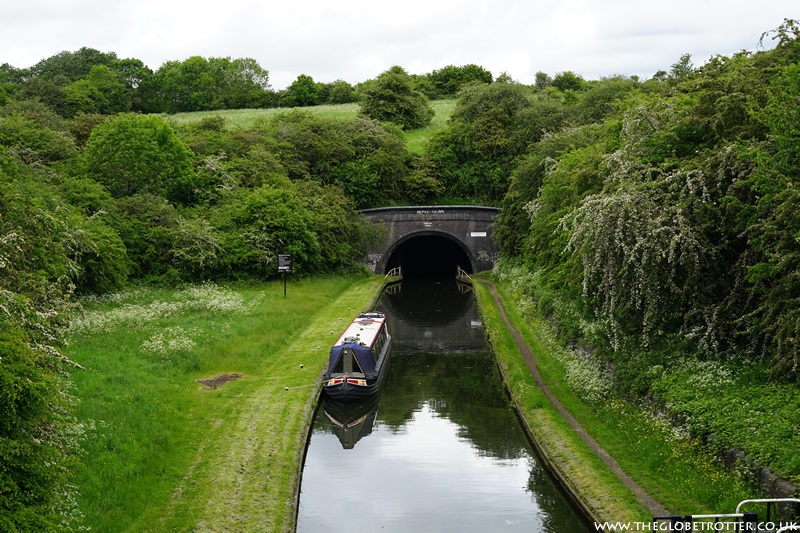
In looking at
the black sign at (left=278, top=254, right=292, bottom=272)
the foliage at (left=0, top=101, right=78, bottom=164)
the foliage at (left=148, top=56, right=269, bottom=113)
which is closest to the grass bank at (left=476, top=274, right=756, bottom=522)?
the black sign at (left=278, top=254, right=292, bottom=272)

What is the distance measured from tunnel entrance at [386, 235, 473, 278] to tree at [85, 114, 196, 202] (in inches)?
823

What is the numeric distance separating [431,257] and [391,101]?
49.9 ft

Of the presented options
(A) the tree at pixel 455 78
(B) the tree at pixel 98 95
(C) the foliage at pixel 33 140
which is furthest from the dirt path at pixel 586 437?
(A) the tree at pixel 455 78

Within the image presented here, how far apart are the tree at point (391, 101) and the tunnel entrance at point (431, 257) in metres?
11.8

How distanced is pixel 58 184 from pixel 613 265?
87.1 ft

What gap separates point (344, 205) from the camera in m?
45.3

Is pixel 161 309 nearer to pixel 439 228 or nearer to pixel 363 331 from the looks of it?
pixel 363 331

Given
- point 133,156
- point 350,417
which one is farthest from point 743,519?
point 133,156

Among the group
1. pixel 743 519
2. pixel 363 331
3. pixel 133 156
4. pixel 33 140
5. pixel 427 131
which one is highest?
pixel 427 131

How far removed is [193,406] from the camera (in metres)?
18.3

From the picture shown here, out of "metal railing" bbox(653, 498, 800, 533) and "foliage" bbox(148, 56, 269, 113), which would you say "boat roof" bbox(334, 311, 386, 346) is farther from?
"foliage" bbox(148, 56, 269, 113)

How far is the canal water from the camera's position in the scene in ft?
46.1

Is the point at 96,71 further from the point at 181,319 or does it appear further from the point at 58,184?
the point at 181,319

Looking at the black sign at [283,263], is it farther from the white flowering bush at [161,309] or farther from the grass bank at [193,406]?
the grass bank at [193,406]
